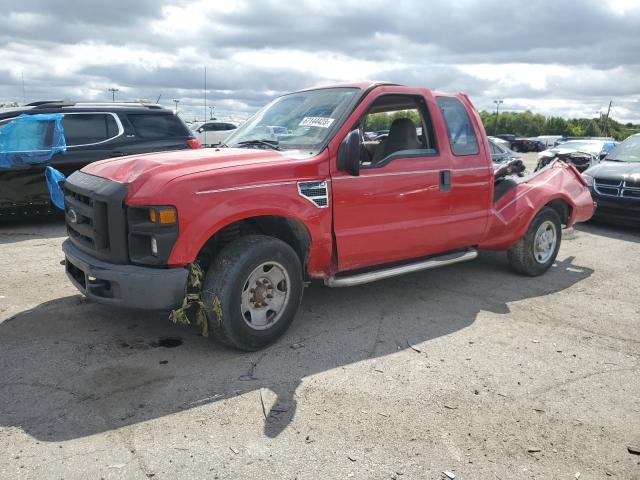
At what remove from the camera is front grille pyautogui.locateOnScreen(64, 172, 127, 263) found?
148 inches

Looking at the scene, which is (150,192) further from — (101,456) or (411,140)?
(411,140)

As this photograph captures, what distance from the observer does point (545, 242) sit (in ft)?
21.9

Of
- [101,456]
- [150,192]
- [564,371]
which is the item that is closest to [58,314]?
[150,192]

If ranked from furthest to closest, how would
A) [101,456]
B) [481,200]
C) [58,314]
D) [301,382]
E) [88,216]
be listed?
[481,200] → [58,314] → [88,216] → [301,382] → [101,456]

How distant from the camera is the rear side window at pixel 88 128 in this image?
8312 millimetres

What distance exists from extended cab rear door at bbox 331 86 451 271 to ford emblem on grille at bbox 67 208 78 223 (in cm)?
199

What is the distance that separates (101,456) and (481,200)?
419 centimetres

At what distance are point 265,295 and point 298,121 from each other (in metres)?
1.62

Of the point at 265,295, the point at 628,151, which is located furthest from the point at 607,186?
the point at 265,295

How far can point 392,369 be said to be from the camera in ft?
13.1

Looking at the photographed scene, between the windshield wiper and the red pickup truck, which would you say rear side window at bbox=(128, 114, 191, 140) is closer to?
the red pickup truck

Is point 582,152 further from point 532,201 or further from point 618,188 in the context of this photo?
point 532,201

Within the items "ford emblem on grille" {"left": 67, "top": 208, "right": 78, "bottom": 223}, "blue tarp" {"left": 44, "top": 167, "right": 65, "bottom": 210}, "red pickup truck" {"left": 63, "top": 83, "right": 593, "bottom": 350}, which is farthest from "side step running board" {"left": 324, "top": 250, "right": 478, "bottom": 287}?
"blue tarp" {"left": 44, "top": 167, "right": 65, "bottom": 210}

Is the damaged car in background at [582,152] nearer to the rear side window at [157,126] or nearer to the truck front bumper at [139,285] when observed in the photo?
the rear side window at [157,126]
